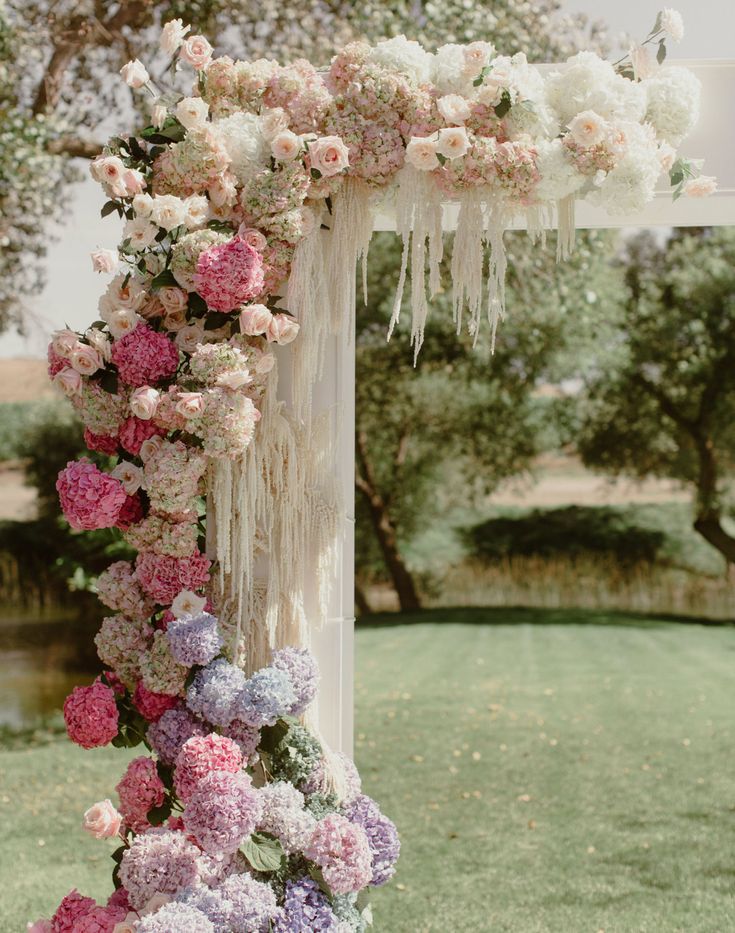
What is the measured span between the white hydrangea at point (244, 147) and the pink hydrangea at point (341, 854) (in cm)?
155

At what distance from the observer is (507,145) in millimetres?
2480

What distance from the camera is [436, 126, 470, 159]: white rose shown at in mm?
2432

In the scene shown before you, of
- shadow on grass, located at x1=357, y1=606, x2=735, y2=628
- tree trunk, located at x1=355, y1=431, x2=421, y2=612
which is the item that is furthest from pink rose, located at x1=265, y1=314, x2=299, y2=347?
tree trunk, located at x1=355, y1=431, x2=421, y2=612

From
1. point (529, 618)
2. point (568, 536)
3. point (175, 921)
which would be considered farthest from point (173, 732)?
point (568, 536)

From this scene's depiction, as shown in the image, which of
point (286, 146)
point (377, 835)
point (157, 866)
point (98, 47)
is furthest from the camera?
point (98, 47)

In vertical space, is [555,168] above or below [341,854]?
above

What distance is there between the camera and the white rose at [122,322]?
2531 millimetres

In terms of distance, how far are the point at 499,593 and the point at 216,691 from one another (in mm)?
8522

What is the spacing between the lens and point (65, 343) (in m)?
2.54

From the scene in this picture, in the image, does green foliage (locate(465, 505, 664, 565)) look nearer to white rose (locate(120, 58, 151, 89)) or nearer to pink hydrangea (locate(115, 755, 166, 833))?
pink hydrangea (locate(115, 755, 166, 833))

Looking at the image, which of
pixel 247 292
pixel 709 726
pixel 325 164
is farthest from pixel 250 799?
pixel 709 726

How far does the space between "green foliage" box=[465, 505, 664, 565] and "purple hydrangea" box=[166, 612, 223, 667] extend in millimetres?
8449

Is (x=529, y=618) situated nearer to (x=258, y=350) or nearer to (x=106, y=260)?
(x=258, y=350)

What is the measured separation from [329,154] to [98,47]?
5276 millimetres
